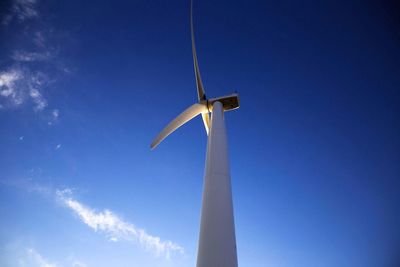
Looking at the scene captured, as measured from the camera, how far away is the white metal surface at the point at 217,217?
18.7ft

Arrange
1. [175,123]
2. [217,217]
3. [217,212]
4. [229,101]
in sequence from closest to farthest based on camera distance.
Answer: [217,217]
[217,212]
[175,123]
[229,101]

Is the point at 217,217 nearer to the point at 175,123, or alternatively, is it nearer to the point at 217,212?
the point at 217,212

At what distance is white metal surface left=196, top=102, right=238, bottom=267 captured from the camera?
Answer: 18.7ft

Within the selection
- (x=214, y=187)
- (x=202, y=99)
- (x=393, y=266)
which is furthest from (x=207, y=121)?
(x=393, y=266)

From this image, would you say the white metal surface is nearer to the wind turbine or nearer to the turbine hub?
the wind turbine

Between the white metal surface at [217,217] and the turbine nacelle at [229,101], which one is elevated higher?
the turbine nacelle at [229,101]

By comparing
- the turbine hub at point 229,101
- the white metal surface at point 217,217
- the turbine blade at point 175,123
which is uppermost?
the turbine hub at point 229,101

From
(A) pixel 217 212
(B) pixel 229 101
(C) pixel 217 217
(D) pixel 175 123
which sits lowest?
(C) pixel 217 217

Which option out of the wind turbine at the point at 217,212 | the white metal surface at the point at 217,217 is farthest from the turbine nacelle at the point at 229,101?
the white metal surface at the point at 217,217

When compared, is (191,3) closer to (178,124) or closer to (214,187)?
(178,124)

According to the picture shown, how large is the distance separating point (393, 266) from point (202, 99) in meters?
209

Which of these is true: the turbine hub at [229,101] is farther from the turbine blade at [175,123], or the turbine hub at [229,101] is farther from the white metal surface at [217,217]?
the white metal surface at [217,217]

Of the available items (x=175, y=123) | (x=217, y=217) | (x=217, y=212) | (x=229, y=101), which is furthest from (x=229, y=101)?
(x=217, y=217)

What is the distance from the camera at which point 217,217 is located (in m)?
6.38
